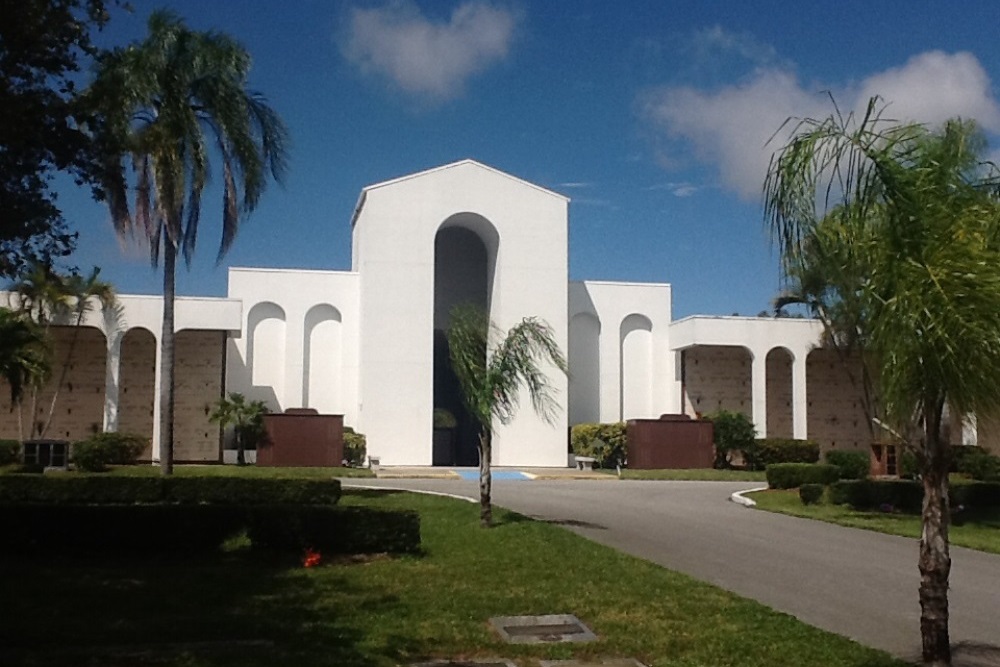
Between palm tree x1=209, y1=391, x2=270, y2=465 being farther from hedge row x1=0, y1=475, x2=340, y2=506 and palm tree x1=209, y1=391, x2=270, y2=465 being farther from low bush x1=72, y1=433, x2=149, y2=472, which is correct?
hedge row x1=0, y1=475, x2=340, y2=506

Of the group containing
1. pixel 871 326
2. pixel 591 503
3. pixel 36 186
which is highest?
pixel 36 186

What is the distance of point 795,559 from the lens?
13297 mm

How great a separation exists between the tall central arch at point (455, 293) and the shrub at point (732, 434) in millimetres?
10144

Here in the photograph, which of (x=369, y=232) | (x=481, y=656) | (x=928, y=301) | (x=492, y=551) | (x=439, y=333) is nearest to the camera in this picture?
(x=928, y=301)

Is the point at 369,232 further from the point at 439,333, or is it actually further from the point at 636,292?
the point at 636,292

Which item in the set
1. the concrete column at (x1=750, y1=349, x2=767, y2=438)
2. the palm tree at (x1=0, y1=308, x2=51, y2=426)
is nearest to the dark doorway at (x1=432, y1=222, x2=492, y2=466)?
the concrete column at (x1=750, y1=349, x2=767, y2=438)

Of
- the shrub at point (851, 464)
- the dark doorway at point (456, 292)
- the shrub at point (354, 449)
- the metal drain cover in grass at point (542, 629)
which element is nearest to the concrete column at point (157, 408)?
the shrub at point (354, 449)

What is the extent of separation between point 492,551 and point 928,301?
8111mm

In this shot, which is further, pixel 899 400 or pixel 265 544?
pixel 265 544

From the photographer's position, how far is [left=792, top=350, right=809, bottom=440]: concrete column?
38375 mm

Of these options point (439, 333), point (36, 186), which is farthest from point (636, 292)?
point (36, 186)

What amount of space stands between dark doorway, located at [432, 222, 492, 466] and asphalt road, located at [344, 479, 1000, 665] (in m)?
16.6

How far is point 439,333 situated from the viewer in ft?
131

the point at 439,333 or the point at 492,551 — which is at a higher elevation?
the point at 439,333
